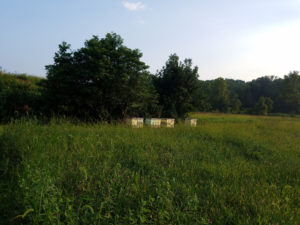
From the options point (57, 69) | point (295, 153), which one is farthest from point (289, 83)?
point (57, 69)

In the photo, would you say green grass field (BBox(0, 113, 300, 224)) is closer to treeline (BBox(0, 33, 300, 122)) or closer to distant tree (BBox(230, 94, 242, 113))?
treeline (BBox(0, 33, 300, 122))

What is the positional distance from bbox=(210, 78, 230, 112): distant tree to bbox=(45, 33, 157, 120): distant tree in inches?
1975

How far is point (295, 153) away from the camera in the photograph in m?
6.01

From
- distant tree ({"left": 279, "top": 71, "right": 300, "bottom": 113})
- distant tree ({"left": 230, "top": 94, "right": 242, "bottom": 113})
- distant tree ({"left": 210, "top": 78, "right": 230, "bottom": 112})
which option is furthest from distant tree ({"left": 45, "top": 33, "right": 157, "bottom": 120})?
distant tree ({"left": 279, "top": 71, "right": 300, "bottom": 113})

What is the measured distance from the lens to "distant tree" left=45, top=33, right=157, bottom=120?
8.16 meters

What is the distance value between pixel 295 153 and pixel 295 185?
3.25 m

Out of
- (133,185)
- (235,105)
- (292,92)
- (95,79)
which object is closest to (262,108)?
(235,105)

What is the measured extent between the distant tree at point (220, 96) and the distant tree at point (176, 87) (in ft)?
148

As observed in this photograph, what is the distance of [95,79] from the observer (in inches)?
327

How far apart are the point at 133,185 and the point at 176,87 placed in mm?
10723

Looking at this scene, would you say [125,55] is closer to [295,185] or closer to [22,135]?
[22,135]

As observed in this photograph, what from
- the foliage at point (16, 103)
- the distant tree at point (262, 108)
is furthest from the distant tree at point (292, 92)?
the foliage at point (16, 103)

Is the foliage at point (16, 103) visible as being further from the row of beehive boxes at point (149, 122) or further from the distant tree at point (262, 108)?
the distant tree at point (262, 108)

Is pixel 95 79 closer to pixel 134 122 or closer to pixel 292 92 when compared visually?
pixel 134 122
